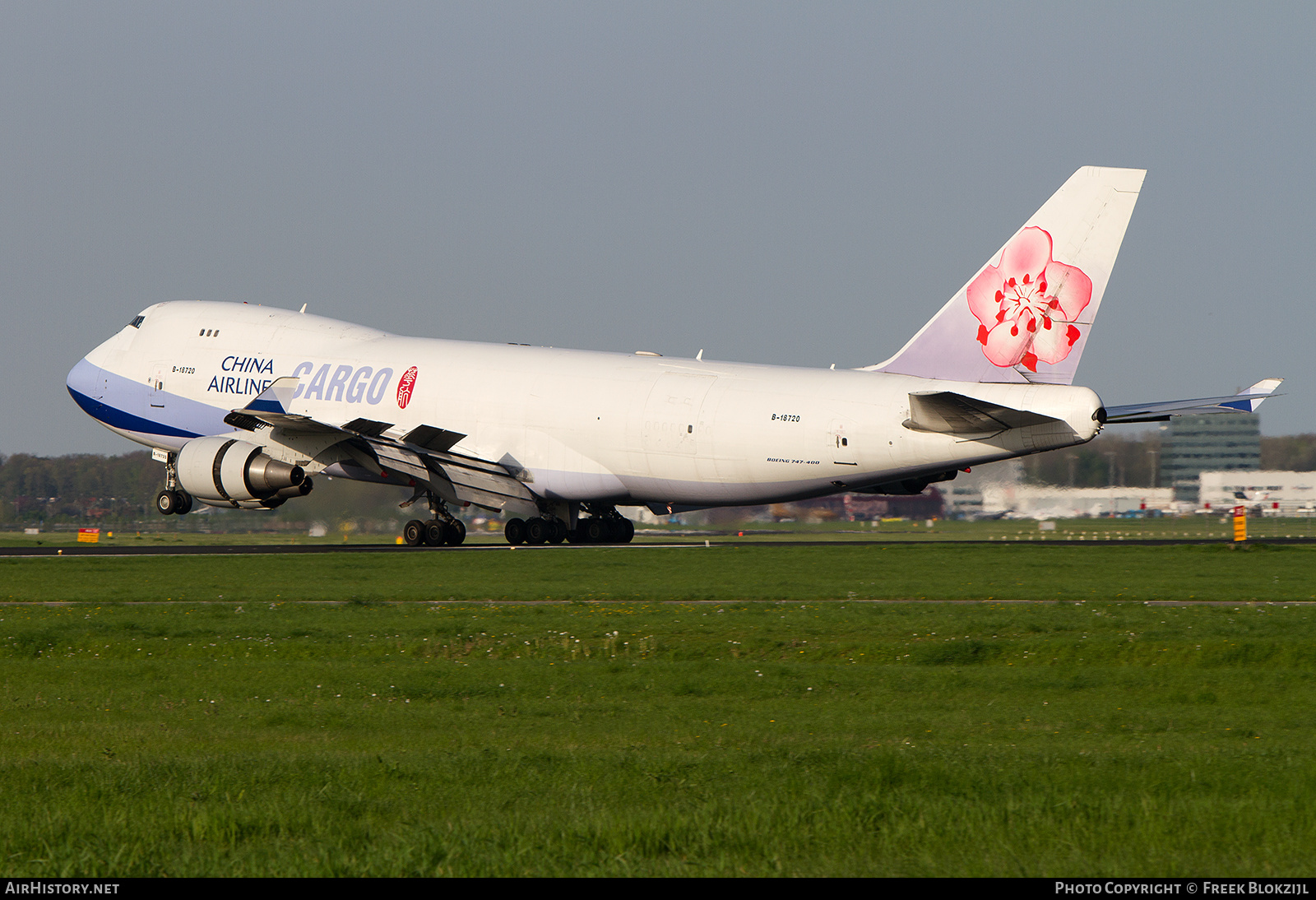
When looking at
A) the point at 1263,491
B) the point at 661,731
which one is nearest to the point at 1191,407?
the point at 661,731

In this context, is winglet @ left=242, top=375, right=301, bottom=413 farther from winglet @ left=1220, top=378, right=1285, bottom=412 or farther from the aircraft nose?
winglet @ left=1220, top=378, right=1285, bottom=412

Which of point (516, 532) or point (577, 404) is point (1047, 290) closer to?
point (577, 404)

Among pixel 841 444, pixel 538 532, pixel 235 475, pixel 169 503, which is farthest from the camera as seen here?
pixel 169 503

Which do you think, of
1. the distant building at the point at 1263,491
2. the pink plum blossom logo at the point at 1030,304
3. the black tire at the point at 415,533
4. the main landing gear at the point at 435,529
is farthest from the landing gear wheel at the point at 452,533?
the distant building at the point at 1263,491

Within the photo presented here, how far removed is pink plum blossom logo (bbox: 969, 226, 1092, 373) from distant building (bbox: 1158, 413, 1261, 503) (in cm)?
3624

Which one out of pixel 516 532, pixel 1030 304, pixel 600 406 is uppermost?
pixel 1030 304

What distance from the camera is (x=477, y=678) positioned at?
15.2 metres

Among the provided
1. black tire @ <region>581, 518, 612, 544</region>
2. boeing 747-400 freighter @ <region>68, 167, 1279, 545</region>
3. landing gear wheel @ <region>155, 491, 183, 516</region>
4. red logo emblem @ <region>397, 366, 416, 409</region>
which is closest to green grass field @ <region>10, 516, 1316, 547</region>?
black tire @ <region>581, 518, 612, 544</region>

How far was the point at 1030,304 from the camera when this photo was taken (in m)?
32.6

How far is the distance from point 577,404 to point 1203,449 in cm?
5407

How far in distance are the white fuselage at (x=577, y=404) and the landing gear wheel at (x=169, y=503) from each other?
6.59 feet

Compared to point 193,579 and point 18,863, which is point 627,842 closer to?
point 18,863

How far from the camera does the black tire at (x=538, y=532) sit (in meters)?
40.8

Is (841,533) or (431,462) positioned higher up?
(431,462)
